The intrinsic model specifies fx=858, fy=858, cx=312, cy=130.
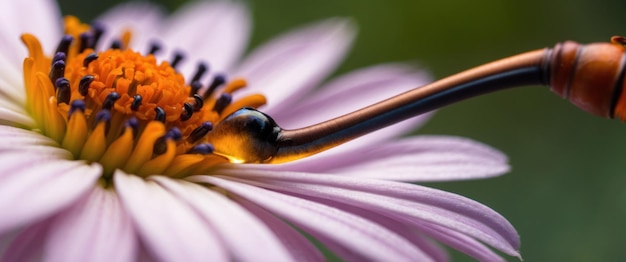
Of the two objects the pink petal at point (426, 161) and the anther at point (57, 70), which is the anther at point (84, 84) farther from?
the pink petal at point (426, 161)

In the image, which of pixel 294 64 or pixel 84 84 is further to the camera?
pixel 294 64

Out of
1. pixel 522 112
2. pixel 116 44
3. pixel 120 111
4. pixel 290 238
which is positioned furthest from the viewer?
pixel 522 112

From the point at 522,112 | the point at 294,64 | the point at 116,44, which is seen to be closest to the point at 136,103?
the point at 116,44

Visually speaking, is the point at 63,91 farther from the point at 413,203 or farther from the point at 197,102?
the point at 413,203

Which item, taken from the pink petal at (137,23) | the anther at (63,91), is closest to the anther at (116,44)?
the pink petal at (137,23)

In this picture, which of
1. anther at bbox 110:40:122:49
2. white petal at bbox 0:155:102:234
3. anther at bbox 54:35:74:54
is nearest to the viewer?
white petal at bbox 0:155:102:234

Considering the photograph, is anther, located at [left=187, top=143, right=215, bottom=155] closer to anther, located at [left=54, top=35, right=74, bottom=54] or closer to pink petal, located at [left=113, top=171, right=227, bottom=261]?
pink petal, located at [left=113, top=171, right=227, bottom=261]

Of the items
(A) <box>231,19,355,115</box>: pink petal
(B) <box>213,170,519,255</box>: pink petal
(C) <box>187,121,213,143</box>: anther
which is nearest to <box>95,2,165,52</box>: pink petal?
(A) <box>231,19,355,115</box>: pink petal
